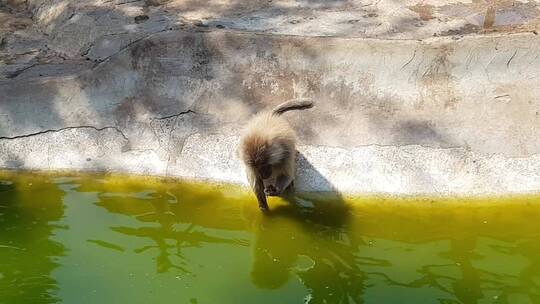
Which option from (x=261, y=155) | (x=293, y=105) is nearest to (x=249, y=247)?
(x=261, y=155)

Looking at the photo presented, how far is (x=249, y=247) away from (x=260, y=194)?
1.85 feet

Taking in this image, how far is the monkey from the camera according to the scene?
5988mm

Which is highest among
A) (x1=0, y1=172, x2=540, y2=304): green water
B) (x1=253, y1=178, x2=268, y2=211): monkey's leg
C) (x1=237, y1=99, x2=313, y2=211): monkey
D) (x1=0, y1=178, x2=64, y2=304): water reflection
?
(x1=237, y1=99, x2=313, y2=211): monkey

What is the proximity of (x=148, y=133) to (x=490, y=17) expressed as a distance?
179 inches

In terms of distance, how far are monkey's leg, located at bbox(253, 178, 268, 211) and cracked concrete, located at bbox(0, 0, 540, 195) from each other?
699 millimetres

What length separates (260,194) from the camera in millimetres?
6410

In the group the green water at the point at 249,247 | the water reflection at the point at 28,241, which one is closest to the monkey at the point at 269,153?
the green water at the point at 249,247

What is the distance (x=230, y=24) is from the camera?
340 inches

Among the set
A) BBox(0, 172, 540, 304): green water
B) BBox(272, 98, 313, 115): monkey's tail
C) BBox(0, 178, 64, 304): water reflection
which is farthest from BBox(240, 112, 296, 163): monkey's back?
BBox(0, 178, 64, 304): water reflection

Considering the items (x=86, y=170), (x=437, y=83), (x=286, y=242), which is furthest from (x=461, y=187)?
(x=86, y=170)

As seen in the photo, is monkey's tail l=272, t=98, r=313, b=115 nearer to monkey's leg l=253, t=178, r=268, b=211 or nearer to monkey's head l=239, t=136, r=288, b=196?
monkey's head l=239, t=136, r=288, b=196

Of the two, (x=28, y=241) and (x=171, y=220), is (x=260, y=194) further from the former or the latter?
(x=28, y=241)

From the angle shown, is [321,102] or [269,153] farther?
[321,102]

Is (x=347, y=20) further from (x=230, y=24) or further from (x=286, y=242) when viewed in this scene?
(x=286, y=242)
